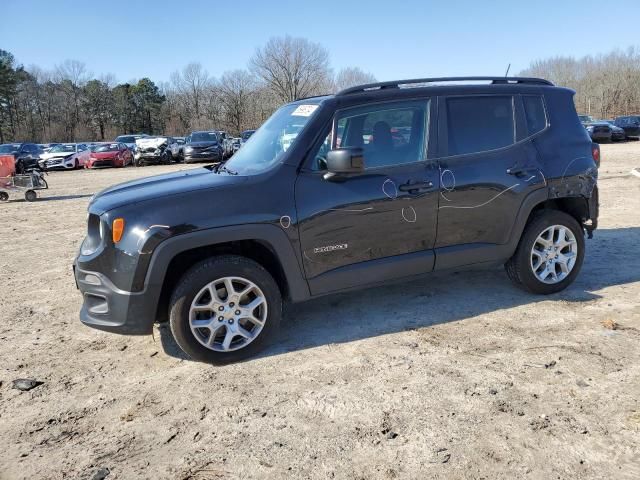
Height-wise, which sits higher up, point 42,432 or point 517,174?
point 517,174

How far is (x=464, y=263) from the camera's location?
4.33 metres

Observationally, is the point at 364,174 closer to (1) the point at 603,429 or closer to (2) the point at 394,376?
(2) the point at 394,376

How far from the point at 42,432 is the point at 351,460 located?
186cm

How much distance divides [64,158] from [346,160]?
2927 cm

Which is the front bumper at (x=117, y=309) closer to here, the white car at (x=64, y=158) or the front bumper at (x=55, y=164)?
the white car at (x=64, y=158)

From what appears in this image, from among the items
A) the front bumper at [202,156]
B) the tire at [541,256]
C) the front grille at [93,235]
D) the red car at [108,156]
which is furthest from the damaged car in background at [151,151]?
the tire at [541,256]

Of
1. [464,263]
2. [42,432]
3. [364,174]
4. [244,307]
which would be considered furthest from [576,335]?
[42,432]

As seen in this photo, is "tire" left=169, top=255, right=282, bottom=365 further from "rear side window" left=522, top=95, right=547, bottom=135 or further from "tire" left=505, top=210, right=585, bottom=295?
"rear side window" left=522, top=95, right=547, bottom=135

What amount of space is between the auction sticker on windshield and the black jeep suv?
0.07ft

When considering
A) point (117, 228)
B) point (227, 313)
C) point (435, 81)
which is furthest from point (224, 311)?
point (435, 81)

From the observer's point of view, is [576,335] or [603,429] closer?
[603,429]

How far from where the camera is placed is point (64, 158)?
28.5m

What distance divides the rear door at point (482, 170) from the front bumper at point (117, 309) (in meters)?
2.35

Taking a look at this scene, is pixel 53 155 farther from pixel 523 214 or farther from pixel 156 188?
pixel 523 214
